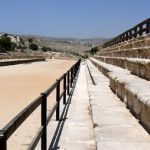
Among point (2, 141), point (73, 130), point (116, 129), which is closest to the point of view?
point (2, 141)

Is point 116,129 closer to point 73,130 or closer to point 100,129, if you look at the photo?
point 100,129

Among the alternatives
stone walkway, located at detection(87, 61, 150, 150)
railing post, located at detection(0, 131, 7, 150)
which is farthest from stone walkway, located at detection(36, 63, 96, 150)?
railing post, located at detection(0, 131, 7, 150)

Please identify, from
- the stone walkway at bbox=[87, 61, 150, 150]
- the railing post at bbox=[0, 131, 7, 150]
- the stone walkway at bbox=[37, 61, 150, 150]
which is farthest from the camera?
the stone walkway at bbox=[37, 61, 150, 150]

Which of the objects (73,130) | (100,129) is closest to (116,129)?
(100,129)

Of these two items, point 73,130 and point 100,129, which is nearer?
point 100,129

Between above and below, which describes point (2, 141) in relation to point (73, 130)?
above

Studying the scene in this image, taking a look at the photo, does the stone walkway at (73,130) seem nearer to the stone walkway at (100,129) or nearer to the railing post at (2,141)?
the stone walkway at (100,129)

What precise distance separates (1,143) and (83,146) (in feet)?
11.2

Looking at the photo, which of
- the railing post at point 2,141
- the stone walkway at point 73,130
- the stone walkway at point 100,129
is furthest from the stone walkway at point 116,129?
the railing post at point 2,141

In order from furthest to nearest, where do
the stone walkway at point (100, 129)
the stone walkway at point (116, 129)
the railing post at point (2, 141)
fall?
1. the stone walkway at point (100, 129)
2. the stone walkway at point (116, 129)
3. the railing post at point (2, 141)

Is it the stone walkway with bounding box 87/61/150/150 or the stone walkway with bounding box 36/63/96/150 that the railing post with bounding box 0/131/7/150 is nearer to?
the stone walkway with bounding box 87/61/150/150

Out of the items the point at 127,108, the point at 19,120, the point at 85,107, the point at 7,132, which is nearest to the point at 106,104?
the point at 127,108

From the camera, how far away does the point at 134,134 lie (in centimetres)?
586

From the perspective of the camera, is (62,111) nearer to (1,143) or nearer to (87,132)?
(87,132)
